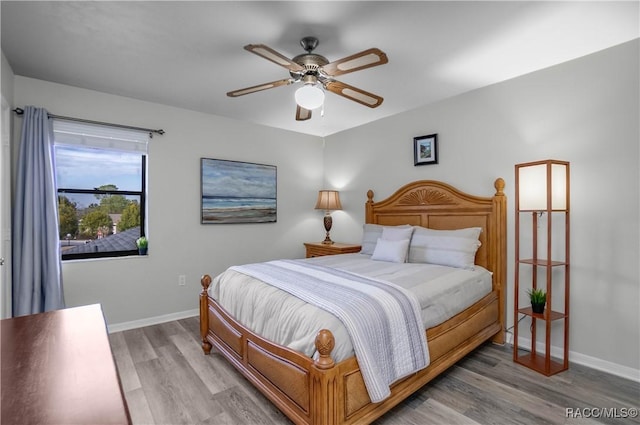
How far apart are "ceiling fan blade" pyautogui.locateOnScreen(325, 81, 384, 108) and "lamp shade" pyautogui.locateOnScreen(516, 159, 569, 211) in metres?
1.32

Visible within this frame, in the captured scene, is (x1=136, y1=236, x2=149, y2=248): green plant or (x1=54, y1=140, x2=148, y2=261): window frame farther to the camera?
(x1=136, y1=236, x2=149, y2=248): green plant

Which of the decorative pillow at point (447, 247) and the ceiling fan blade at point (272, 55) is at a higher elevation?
the ceiling fan blade at point (272, 55)

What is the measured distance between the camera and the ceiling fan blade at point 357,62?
183 cm

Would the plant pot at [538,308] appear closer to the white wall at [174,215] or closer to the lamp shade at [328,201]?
the lamp shade at [328,201]

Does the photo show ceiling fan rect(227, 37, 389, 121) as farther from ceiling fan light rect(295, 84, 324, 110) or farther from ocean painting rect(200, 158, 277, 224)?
ocean painting rect(200, 158, 277, 224)

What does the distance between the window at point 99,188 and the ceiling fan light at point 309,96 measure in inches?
87.8

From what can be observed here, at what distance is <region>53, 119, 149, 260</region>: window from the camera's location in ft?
10.4

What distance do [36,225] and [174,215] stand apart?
122 cm

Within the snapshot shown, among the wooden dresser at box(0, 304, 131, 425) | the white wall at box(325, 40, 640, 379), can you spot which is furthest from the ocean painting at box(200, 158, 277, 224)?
the wooden dresser at box(0, 304, 131, 425)

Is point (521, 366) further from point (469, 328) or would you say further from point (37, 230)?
point (37, 230)

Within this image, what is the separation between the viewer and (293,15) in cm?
197

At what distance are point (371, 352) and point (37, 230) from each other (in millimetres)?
3032

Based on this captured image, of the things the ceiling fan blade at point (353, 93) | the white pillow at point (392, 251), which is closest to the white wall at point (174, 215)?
the white pillow at point (392, 251)

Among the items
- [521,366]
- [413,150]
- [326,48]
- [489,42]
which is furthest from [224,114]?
[521,366]
